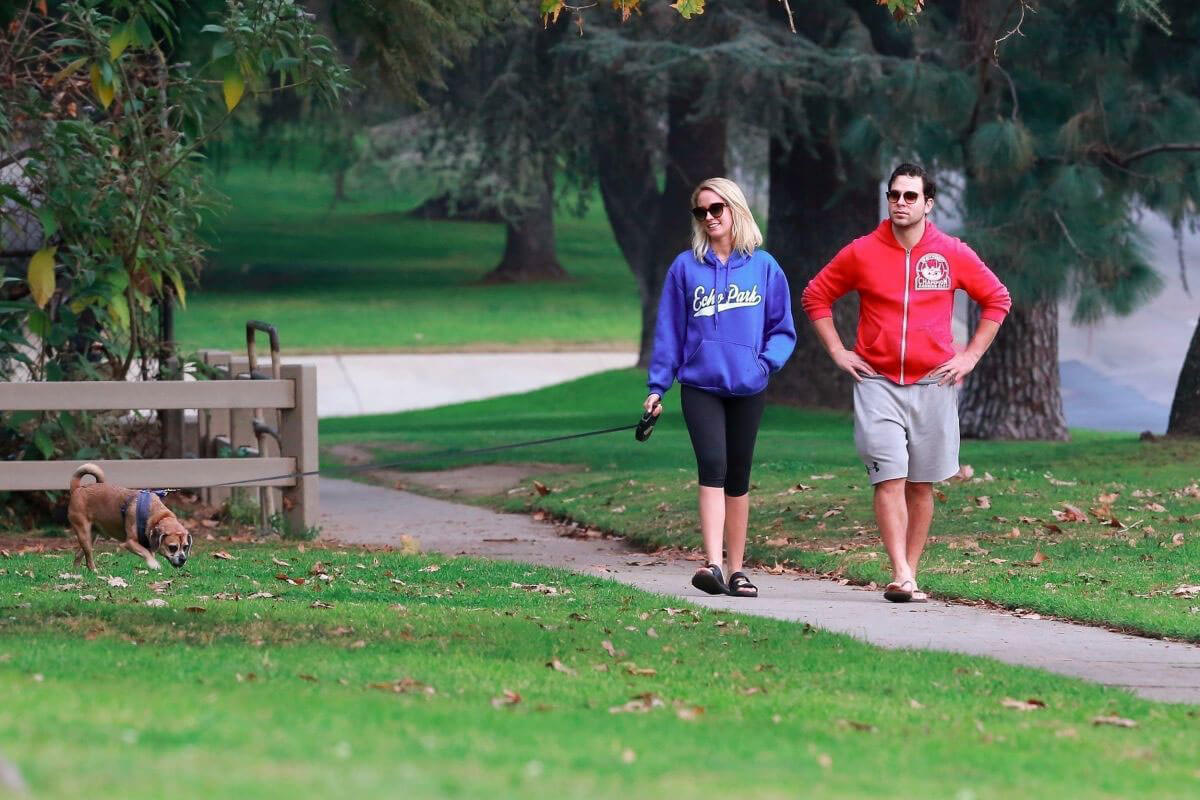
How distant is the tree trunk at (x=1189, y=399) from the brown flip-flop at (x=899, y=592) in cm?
751

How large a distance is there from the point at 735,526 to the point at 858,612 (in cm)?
77

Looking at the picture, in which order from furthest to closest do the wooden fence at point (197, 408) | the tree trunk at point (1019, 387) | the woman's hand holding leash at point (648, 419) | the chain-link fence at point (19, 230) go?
the tree trunk at point (1019, 387) → the chain-link fence at point (19, 230) → the wooden fence at point (197, 408) → the woman's hand holding leash at point (648, 419)

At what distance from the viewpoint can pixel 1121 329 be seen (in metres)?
34.2

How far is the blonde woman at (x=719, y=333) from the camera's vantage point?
831 centimetres

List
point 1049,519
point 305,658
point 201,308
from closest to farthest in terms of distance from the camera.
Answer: point 305,658 < point 1049,519 < point 201,308

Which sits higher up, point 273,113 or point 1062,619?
point 273,113

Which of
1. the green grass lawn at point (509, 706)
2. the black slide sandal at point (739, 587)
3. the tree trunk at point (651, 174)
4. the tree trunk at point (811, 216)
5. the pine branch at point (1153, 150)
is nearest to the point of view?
the green grass lawn at point (509, 706)

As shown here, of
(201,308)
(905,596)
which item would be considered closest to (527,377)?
(201,308)

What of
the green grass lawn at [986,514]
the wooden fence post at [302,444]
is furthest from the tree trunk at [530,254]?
the wooden fence post at [302,444]

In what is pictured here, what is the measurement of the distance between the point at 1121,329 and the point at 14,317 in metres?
26.4

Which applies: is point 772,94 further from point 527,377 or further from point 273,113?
point 273,113

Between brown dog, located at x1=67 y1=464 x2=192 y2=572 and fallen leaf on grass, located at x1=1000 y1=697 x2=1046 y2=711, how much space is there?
4071mm

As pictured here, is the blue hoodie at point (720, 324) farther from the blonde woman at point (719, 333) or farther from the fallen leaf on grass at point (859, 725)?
the fallen leaf on grass at point (859, 725)

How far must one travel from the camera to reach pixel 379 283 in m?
50.9
